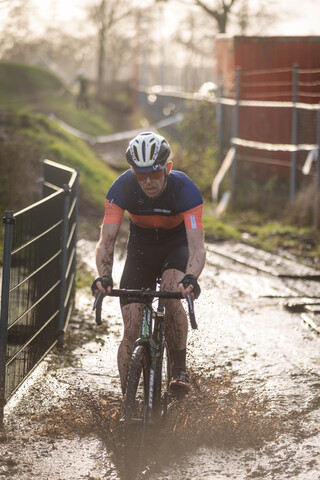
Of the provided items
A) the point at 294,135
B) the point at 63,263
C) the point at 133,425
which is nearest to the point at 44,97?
the point at 294,135

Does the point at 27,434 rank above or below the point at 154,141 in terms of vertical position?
below

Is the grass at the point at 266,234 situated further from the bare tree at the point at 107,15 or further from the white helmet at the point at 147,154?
the bare tree at the point at 107,15

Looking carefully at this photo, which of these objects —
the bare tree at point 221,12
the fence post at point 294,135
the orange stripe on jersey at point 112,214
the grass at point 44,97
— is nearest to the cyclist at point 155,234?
the orange stripe on jersey at point 112,214

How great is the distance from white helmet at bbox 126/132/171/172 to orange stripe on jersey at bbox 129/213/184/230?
505 mm

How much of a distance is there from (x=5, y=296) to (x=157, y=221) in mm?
1133

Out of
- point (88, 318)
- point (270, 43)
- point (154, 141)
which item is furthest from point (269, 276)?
point (270, 43)

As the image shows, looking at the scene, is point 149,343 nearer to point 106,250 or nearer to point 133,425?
point 133,425

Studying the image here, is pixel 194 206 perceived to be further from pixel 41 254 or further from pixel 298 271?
pixel 298 271

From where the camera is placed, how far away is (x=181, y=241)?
5734mm

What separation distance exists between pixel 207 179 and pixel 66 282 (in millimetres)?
11243

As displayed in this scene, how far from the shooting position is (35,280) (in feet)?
20.4

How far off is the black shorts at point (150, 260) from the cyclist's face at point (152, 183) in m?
0.47

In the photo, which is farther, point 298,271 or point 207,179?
point 207,179

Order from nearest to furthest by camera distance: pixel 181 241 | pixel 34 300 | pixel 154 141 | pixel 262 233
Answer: pixel 154 141 → pixel 181 241 → pixel 34 300 → pixel 262 233
